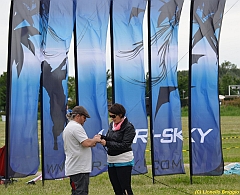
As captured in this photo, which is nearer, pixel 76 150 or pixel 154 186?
pixel 76 150

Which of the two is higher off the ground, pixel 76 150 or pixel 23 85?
pixel 23 85

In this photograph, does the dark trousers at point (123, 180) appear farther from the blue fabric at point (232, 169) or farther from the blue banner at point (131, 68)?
the blue fabric at point (232, 169)

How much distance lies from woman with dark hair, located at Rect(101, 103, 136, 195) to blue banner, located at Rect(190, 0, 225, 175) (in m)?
2.82

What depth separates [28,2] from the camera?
9.85m

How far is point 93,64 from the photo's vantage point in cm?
1020

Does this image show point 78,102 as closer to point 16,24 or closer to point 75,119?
point 16,24

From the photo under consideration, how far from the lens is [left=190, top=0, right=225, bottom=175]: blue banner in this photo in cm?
1016

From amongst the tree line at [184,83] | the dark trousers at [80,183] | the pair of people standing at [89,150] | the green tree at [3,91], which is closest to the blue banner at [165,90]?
the pair of people standing at [89,150]

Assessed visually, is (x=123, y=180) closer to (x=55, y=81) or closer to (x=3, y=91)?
(x=55, y=81)

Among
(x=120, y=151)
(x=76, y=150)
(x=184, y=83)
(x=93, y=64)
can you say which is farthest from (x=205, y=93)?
(x=184, y=83)

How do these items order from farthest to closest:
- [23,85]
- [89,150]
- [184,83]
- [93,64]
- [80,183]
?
1. [184,83]
2. [93,64]
3. [23,85]
4. [89,150]
5. [80,183]

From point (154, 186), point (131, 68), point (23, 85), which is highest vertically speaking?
point (131, 68)

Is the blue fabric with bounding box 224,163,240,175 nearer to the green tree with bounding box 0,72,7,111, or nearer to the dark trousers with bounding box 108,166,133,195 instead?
the dark trousers with bounding box 108,166,133,195

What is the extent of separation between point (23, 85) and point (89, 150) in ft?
9.57
